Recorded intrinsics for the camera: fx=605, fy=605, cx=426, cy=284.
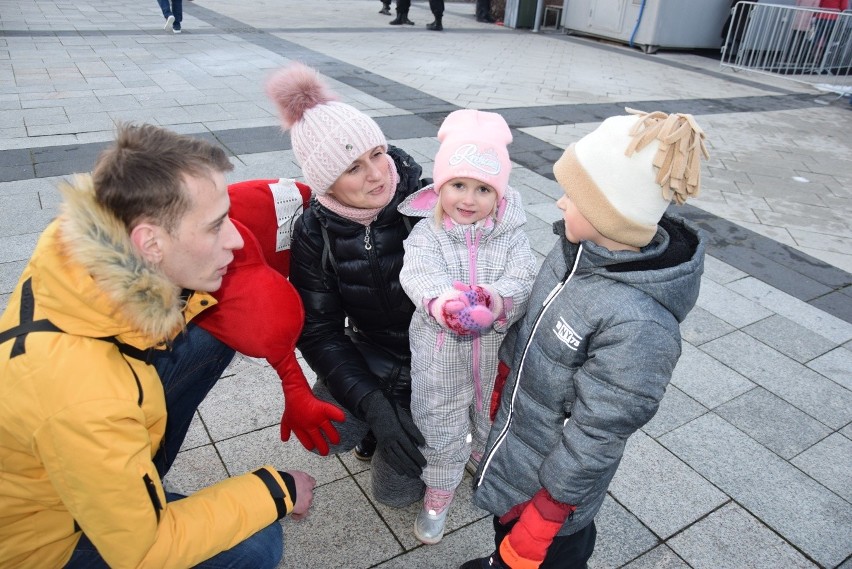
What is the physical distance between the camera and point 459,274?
1.98 meters

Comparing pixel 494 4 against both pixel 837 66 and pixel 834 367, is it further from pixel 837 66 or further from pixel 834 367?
pixel 834 367

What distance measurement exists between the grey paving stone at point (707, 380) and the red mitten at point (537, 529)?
5.64 feet

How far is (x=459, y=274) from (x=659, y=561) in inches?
51.2

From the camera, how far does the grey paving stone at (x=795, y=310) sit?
3741 millimetres

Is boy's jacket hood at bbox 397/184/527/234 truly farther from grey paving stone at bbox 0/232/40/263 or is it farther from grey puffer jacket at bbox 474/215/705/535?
grey paving stone at bbox 0/232/40/263

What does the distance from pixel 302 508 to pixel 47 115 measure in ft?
20.5

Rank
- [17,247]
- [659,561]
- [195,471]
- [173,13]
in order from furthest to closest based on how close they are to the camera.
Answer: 1. [173,13]
2. [17,247]
3. [195,471]
4. [659,561]

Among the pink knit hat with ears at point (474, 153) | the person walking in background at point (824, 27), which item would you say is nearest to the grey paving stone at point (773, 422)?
the pink knit hat with ears at point (474, 153)

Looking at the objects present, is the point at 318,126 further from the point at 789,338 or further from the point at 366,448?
the point at 789,338

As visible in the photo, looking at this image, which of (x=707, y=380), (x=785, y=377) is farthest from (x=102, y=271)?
(x=785, y=377)

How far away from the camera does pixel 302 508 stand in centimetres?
170

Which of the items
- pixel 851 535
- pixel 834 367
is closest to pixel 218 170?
pixel 851 535

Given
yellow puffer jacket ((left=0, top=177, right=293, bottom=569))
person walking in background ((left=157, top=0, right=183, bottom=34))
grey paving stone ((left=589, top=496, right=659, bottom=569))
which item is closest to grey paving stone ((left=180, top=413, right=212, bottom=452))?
yellow puffer jacket ((left=0, top=177, right=293, bottom=569))

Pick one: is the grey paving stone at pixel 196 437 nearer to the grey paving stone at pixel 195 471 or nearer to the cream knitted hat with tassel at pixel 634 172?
the grey paving stone at pixel 195 471
